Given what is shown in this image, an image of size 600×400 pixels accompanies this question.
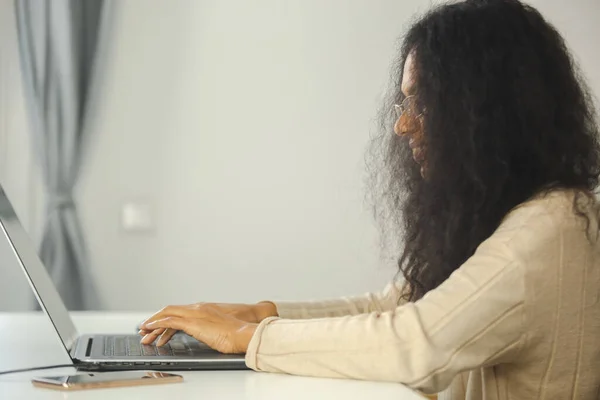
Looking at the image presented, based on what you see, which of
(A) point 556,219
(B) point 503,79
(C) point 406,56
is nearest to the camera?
(A) point 556,219

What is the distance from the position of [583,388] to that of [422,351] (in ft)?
1.03

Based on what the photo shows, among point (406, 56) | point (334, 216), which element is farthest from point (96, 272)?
point (406, 56)

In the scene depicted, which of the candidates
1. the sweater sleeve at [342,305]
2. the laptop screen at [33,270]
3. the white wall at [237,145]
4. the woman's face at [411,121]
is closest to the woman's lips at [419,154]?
the woman's face at [411,121]

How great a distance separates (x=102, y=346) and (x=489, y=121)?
0.71 metres

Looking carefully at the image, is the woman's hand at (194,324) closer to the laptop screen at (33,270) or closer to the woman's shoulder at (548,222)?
the laptop screen at (33,270)

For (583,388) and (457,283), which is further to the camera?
(583,388)

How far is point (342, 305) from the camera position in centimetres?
153

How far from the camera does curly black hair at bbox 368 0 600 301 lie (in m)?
1.17

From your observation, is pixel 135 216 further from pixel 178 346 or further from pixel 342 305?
pixel 178 346

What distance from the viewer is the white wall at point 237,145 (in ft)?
8.63

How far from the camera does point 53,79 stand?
8.52 feet

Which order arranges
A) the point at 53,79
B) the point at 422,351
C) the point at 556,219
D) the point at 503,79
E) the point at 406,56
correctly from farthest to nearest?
1. the point at 53,79
2. the point at 406,56
3. the point at 503,79
4. the point at 556,219
5. the point at 422,351

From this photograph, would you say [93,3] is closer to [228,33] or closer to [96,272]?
[228,33]

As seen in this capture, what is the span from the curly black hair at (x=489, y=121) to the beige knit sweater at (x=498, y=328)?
74mm
